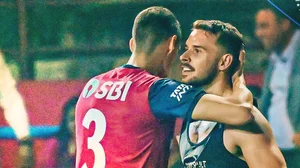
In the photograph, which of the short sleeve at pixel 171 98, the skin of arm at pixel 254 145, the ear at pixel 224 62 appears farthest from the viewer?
the ear at pixel 224 62

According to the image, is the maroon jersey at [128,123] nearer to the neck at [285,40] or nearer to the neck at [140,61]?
the neck at [140,61]

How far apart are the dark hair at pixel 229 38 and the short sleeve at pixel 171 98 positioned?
31 centimetres

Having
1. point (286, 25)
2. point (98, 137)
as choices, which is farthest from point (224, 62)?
point (98, 137)

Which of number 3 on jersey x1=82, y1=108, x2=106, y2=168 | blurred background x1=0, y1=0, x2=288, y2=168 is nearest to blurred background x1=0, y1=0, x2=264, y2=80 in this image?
blurred background x1=0, y1=0, x2=288, y2=168

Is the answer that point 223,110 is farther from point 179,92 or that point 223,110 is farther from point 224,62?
point 224,62

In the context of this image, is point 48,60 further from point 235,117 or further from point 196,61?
point 235,117

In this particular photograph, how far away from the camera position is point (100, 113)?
1.58 metres

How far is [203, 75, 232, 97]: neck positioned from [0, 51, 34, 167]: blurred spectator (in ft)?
2.47

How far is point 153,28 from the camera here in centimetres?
160

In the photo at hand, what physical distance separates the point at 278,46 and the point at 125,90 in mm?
664

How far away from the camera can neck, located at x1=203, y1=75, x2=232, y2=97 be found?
1721 mm

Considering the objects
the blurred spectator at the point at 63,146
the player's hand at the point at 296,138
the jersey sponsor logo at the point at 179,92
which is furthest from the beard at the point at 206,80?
the blurred spectator at the point at 63,146

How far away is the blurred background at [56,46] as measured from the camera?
73.4 inches

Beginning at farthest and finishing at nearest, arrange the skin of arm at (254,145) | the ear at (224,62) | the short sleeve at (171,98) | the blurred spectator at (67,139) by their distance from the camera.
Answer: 1. the blurred spectator at (67,139)
2. the ear at (224,62)
3. the skin of arm at (254,145)
4. the short sleeve at (171,98)
